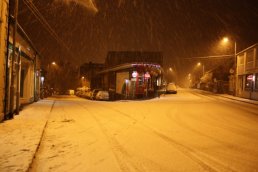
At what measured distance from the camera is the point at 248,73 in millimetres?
37844

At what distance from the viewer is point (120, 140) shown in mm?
8789

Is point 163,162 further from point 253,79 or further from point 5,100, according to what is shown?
point 253,79

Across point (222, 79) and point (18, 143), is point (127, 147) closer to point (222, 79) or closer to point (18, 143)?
point (18, 143)

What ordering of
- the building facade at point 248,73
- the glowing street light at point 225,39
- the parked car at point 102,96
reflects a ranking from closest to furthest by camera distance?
the building facade at point 248,73, the glowing street light at point 225,39, the parked car at point 102,96

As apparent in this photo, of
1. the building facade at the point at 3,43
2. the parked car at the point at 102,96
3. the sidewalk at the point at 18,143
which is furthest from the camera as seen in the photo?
the parked car at the point at 102,96

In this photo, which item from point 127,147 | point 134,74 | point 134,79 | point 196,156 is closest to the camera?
point 196,156

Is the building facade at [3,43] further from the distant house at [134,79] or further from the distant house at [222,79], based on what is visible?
the distant house at [222,79]

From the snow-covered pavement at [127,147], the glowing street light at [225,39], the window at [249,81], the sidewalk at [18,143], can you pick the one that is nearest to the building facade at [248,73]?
the window at [249,81]

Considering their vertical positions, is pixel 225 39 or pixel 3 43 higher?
pixel 225 39

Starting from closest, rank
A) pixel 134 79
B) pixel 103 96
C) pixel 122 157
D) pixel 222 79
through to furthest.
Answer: pixel 122 157
pixel 134 79
pixel 103 96
pixel 222 79

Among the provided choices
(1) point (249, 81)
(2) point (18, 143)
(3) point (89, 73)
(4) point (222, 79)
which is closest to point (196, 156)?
(2) point (18, 143)

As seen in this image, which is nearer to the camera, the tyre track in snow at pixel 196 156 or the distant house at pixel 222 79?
the tyre track in snow at pixel 196 156

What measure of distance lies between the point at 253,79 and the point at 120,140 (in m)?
31.1

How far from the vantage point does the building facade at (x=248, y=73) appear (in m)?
35.2
